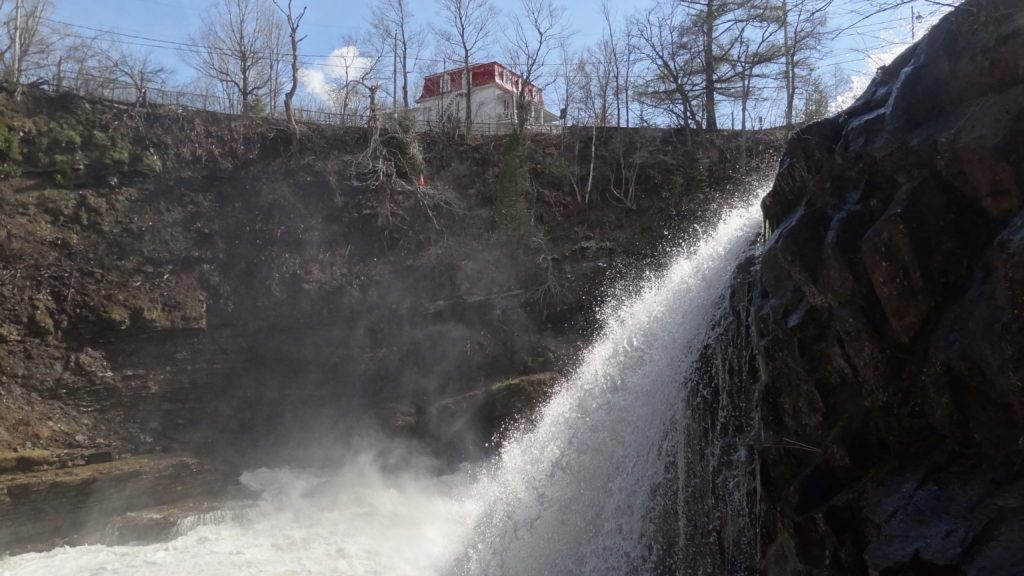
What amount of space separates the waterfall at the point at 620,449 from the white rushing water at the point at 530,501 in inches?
0.7

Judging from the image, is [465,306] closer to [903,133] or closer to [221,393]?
[221,393]

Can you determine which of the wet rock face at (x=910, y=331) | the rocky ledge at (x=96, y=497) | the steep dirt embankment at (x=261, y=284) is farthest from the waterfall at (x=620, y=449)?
the rocky ledge at (x=96, y=497)

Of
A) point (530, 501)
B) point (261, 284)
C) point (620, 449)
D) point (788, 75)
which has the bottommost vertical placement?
point (530, 501)

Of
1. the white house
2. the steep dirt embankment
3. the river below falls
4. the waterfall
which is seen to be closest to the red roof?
the white house

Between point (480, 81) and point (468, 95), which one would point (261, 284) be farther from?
point (480, 81)

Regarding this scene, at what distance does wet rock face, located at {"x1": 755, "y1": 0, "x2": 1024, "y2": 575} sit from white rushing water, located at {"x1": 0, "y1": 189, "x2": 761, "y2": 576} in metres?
1.92

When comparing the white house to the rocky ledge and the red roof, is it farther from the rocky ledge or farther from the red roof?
the rocky ledge

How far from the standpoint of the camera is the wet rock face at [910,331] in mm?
3875

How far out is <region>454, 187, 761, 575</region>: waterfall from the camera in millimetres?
7023

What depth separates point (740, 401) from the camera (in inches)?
252

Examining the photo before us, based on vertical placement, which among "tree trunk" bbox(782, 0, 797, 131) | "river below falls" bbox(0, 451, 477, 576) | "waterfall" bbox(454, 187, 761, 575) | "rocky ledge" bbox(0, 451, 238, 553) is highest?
"tree trunk" bbox(782, 0, 797, 131)

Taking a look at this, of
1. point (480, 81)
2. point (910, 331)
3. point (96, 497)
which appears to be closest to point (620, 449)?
point (910, 331)

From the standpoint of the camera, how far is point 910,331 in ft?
15.1

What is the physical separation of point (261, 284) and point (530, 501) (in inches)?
383
